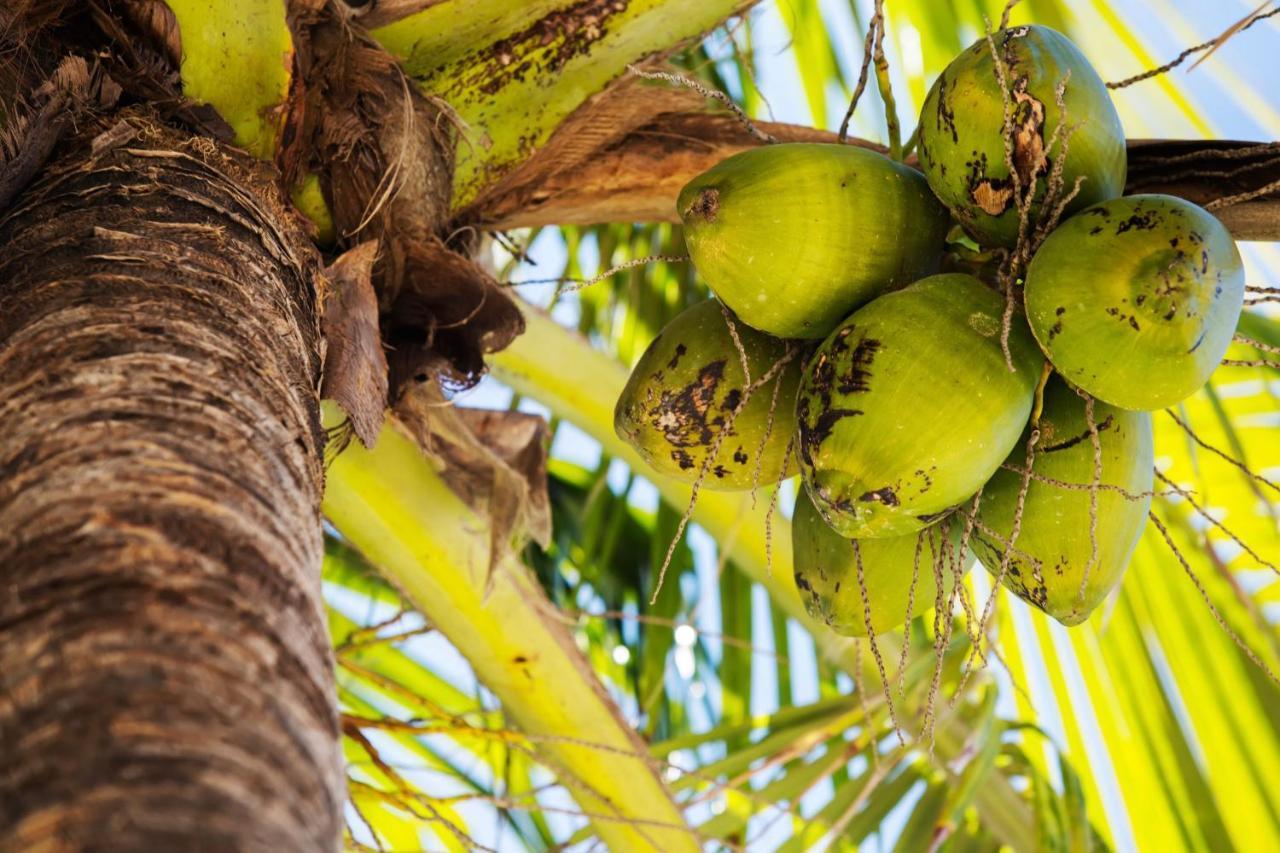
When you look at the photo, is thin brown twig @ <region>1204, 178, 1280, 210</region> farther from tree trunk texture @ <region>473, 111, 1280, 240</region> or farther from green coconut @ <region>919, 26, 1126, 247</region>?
tree trunk texture @ <region>473, 111, 1280, 240</region>

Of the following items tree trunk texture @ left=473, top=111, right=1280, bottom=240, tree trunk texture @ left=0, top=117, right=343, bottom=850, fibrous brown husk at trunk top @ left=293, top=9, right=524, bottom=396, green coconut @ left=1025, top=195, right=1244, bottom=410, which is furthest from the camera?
tree trunk texture @ left=473, top=111, right=1280, bottom=240

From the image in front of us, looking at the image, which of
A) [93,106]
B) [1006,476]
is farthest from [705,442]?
[93,106]

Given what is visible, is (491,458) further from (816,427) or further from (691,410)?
(816,427)

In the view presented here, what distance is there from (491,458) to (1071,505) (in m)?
0.80

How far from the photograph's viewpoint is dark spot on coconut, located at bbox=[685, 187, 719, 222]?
125 cm

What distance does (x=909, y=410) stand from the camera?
1.12 meters

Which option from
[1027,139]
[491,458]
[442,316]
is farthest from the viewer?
[491,458]

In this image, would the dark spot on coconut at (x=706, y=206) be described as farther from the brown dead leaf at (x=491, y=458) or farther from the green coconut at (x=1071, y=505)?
the brown dead leaf at (x=491, y=458)

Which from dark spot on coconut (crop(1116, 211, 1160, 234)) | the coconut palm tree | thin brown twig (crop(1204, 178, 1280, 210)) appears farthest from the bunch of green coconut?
the coconut palm tree

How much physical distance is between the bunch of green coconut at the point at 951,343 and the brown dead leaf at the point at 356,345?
270mm

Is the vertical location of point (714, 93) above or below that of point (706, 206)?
above

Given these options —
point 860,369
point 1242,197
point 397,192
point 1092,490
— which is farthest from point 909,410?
point 397,192

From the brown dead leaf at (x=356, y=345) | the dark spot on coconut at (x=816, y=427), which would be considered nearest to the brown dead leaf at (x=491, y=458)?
the brown dead leaf at (x=356, y=345)

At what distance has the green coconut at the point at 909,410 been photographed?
1.12m
